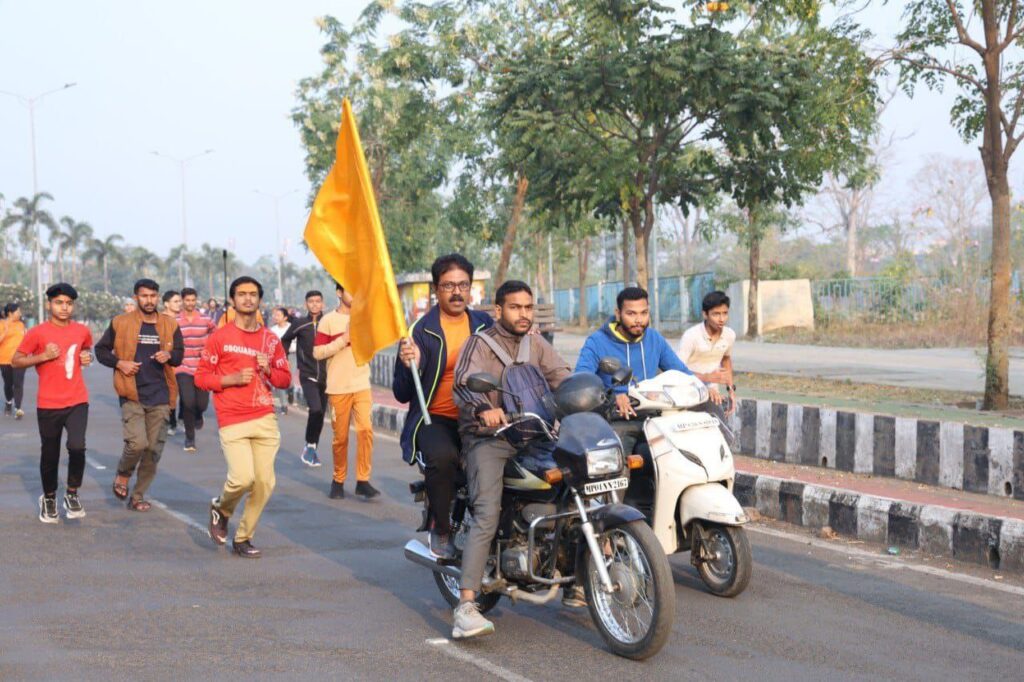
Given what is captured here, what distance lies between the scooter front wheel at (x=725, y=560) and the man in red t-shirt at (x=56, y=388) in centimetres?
503

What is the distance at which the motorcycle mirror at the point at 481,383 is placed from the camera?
5.25m

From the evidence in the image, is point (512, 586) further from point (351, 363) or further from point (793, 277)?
point (793, 277)

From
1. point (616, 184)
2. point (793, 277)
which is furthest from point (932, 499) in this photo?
point (793, 277)

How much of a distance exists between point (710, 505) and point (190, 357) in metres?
9.98

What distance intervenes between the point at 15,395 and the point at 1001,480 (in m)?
15.1

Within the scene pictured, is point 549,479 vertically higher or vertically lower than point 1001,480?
higher

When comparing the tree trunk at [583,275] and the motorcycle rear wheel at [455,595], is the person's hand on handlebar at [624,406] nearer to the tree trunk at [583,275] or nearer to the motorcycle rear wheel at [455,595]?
the motorcycle rear wheel at [455,595]

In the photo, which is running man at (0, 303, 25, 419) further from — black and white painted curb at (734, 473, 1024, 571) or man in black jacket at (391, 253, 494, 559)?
man in black jacket at (391, 253, 494, 559)

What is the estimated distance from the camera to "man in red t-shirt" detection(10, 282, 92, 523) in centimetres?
915

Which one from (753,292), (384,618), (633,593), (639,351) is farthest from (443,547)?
(753,292)

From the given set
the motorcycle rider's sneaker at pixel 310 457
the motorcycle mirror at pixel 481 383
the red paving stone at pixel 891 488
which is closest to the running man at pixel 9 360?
the motorcycle rider's sneaker at pixel 310 457

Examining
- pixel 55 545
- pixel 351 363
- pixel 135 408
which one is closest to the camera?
pixel 55 545

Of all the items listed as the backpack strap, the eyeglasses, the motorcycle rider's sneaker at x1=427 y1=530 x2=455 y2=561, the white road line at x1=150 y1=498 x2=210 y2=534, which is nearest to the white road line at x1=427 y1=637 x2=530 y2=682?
the motorcycle rider's sneaker at x1=427 y1=530 x2=455 y2=561

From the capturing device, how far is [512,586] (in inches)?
221
